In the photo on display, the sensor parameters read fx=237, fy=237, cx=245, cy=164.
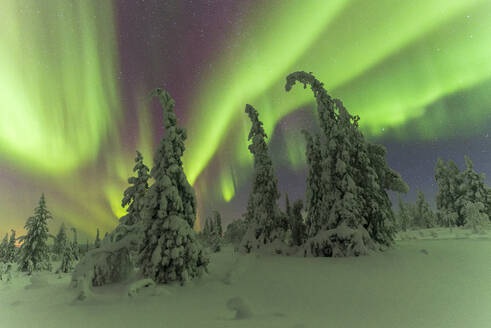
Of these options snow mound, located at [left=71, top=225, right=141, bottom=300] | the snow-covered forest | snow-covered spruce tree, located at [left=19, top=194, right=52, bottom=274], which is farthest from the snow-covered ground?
snow-covered spruce tree, located at [left=19, top=194, right=52, bottom=274]

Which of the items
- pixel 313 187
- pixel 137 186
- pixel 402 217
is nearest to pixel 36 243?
pixel 137 186

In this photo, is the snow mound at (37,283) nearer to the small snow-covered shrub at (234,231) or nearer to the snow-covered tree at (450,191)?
the small snow-covered shrub at (234,231)

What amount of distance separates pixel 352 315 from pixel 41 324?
7.17 meters

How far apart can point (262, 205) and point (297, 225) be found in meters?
3.83

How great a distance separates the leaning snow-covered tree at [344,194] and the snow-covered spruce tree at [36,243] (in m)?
27.8

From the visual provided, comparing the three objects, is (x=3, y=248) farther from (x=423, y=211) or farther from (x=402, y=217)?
(x=402, y=217)

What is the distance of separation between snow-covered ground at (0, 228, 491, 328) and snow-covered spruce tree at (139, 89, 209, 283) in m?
0.75

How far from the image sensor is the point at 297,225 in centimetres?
2011

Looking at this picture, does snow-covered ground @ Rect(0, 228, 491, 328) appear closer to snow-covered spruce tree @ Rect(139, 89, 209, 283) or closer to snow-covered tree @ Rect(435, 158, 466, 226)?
snow-covered spruce tree @ Rect(139, 89, 209, 283)

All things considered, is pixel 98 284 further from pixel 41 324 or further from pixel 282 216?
pixel 282 216

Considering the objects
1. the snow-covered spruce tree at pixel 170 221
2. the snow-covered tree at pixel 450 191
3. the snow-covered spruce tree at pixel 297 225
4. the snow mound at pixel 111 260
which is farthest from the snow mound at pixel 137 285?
the snow-covered tree at pixel 450 191

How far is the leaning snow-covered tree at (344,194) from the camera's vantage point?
12.8m

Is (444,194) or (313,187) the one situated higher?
(313,187)

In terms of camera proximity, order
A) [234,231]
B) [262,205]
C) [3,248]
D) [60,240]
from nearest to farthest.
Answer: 1. [262,205]
2. [234,231]
3. [3,248]
4. [60,240]
